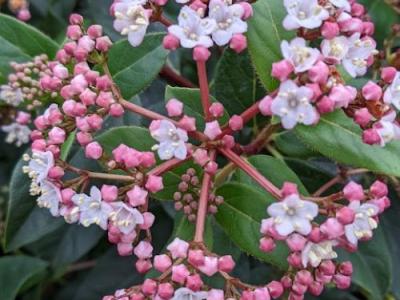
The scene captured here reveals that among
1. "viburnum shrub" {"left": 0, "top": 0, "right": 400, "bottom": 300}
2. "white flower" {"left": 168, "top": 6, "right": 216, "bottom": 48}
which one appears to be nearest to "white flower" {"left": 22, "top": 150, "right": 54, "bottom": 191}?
"viburnum shrub" {"left": 0, "top": 0, "right": 400, "bottom": 300}

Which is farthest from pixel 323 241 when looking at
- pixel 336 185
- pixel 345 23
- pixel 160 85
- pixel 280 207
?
pixel 160 85

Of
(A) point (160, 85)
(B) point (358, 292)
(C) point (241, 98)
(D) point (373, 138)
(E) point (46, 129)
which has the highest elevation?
(D) point (373, 138)

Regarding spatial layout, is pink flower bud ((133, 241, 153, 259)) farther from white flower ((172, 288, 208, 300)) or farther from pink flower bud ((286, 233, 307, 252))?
pink flower bud ((286, 233, 307, 252))

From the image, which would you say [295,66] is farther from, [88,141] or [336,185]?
[336,185]

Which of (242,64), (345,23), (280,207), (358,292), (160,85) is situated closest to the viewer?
(280,207)

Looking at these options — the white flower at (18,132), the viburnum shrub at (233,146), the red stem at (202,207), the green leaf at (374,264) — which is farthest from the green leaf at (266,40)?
the white flower at (18,132)

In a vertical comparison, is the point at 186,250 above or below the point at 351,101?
below

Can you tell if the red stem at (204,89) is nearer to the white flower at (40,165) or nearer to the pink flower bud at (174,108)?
the pink flower bud at (174,108)
